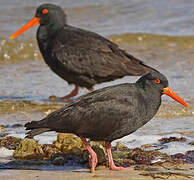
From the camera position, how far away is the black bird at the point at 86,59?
313 inches

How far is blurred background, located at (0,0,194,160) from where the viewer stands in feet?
22.2

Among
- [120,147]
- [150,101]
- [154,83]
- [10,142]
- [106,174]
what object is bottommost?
[106,174]

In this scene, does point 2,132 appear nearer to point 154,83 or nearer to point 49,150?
point 49,150

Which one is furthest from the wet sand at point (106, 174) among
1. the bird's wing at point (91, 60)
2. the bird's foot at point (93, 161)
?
the bird's wing at point (91, 60)

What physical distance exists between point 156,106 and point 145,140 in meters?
0.94

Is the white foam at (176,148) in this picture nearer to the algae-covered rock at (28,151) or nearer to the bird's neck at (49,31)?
the algae-covered rock at (28,151)

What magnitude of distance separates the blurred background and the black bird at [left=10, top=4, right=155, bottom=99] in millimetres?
674

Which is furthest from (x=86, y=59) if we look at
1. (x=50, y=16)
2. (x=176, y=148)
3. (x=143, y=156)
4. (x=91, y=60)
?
(x=143, y=156)

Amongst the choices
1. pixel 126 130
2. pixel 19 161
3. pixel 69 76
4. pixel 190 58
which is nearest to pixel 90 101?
pixel 126 130

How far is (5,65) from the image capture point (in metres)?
11.4

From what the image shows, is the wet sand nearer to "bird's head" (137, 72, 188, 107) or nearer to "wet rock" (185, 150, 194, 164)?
"wet rock" (185, 150, 194, 164)

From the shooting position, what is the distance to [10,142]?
5.58 m

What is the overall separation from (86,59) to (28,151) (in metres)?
Result: 3.14

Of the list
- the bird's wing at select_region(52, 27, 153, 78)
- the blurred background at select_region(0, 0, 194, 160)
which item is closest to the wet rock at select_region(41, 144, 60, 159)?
the blurred background at select_region(0, 0, 194, 160)
